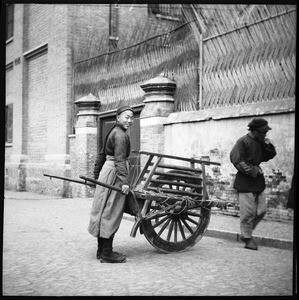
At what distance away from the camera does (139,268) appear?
5379mm

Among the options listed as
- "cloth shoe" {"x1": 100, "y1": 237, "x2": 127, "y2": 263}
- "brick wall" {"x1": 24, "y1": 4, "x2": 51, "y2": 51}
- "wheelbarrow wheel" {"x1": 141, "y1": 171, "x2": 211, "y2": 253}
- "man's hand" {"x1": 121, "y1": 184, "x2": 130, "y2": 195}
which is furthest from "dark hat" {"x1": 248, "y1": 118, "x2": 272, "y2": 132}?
"brick wall" {"x1": 24, "y1": 4, "x2": 51, "y2": 51}

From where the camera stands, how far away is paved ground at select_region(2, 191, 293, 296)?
14.9ft

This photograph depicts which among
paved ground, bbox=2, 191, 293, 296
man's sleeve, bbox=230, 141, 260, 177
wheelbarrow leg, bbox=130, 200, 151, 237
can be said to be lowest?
paved ground, bbox=2, 191, 293, 296

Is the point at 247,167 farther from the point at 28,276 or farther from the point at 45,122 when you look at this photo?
the point at 45,122

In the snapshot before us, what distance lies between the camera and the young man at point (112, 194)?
559cm

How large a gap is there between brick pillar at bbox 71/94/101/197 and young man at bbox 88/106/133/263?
6.74m

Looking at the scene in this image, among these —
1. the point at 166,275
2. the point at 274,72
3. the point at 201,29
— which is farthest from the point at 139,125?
the point at 166,275

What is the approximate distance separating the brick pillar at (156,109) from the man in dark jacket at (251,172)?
385 centimetres

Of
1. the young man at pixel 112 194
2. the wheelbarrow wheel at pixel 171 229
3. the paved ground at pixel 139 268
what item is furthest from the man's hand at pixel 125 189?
the paved ground at pixel 139 268

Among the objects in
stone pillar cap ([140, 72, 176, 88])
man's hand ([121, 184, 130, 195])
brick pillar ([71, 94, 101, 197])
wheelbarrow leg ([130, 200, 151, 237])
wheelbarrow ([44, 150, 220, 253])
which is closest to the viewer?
man's hand ([121, 184, 130, 195])

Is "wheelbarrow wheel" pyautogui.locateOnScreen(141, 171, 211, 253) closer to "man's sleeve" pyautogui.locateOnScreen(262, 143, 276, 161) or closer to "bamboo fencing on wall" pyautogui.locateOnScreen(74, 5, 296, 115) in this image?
"man's sleeve" pyautogui.locateOnScreen(262, 143, 276, 161)

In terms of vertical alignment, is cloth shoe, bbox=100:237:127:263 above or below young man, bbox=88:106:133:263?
below

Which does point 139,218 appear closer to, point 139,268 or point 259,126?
point 139,268

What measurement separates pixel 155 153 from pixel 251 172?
128 cm
